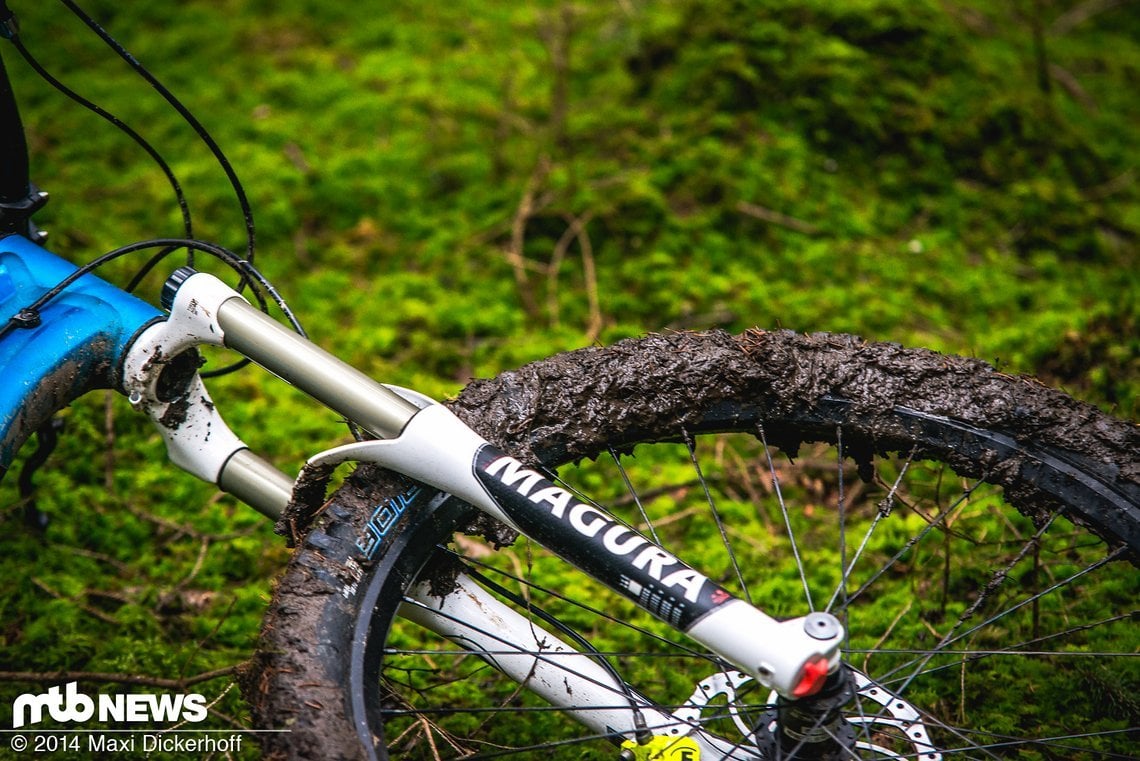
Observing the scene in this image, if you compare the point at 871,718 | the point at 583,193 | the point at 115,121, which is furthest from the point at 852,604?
the point at 115,121

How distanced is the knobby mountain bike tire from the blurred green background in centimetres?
88

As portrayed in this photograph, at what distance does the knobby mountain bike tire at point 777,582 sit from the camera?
1.76 meters

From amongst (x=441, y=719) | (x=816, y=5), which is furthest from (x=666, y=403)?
(x=816, y=5)

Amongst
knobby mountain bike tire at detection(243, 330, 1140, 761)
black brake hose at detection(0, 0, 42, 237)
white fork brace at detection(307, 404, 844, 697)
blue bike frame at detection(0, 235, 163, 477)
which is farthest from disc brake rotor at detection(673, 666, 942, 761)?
black brake hose at detection(0, 0, 42, 237)

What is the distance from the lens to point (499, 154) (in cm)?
438

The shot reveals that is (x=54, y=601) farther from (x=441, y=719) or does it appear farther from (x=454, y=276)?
(x=454, y=276)

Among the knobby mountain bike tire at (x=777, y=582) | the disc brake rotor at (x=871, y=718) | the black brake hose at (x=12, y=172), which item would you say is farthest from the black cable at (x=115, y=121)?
the disc brake rotor at (x=871, y=718)

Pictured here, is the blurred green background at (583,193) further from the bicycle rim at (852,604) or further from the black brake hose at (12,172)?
the black brake hose at (12,172)

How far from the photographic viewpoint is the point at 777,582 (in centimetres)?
274

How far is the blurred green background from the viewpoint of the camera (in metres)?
3.26

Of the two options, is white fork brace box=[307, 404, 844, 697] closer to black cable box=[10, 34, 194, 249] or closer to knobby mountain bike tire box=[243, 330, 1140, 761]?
knobby mountain bike tire box=[243, 330, 1140, 761]

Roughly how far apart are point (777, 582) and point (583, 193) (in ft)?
6.31

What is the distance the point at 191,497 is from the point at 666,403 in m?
1.73

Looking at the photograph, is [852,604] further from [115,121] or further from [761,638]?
[115,121]
